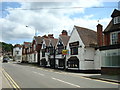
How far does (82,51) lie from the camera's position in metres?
32.4

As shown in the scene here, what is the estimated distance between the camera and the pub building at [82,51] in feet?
105

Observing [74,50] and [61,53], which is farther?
[61,53]

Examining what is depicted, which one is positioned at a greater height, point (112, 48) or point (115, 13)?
point (115, 13)

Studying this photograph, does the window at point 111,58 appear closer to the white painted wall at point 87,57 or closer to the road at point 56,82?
the white painted wall at point 87,57

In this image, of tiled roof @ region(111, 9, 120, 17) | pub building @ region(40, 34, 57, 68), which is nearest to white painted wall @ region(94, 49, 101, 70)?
tiled roof @ region(111, 9, 120, 17)

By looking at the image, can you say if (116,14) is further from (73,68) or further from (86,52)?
(73,68)

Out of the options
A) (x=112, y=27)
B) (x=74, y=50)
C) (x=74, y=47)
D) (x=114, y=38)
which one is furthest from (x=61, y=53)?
(x=114, y=38)

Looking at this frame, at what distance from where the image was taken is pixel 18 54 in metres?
108

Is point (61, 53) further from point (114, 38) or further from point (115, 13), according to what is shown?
point (115, 13)

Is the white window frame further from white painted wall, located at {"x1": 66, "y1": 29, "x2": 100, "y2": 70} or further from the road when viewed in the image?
the road

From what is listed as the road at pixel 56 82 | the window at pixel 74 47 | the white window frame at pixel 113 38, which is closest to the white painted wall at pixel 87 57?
the window at pixel 74 47

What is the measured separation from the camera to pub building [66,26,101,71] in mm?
32094

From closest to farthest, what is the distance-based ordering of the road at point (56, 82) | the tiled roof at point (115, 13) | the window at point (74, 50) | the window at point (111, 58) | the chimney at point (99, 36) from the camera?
the road at point (56, 82) < the window at point (111, 58) < the tiled roof at point (115, 13) < the chimney at point (99, 36) < the window at point (74, 50)

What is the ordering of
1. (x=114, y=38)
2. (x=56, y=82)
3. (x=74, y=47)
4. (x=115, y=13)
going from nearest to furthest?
(x=56, y=82), (x=114, y=38), (x=115, y=13), (x=74, y=47)
